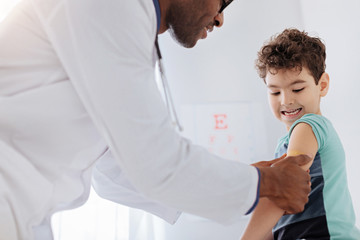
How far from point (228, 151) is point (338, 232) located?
3.65 ft

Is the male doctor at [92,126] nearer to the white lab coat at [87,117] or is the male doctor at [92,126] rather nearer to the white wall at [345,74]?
the white lab coat at [87,117]

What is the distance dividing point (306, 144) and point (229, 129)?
3.61ft

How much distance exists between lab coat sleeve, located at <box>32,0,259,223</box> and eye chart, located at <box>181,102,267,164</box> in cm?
125

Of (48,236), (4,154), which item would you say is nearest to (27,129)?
(4,154)

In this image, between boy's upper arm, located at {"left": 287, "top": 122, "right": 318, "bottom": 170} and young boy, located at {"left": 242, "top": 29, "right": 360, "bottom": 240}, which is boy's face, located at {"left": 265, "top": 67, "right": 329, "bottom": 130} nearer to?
young boy, located at {"left": 242, "top": 29, "right": 360, "bottom": 240}

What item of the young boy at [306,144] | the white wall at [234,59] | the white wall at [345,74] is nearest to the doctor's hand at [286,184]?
the young boy at [306,144]

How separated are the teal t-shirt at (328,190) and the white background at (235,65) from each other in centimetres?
65

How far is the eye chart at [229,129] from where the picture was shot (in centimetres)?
203

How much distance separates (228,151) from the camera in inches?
79.7

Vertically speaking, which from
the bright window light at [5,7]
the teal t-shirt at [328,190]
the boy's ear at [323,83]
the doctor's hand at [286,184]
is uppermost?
the bright window light at [5,7]

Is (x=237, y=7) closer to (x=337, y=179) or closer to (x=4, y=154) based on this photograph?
(x=337, y=179)

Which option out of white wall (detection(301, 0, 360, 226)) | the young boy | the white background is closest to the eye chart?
the white background

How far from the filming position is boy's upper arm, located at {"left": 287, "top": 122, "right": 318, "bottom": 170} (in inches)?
37.8

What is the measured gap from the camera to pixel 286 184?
801 mm
